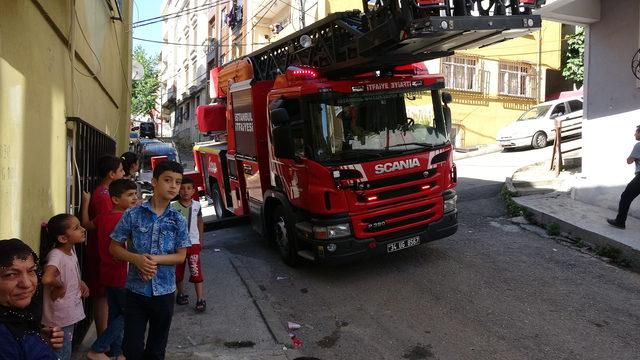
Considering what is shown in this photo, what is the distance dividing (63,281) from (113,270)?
631mm

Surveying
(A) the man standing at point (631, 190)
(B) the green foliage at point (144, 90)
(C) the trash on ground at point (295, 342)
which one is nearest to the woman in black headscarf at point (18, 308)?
(C) the trash on ground at point (295, 342)

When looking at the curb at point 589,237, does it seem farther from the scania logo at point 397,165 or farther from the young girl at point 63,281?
the young girl at point 63,281

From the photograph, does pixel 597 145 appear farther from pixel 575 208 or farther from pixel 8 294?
pixel 8 294

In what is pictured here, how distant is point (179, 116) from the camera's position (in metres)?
44.5

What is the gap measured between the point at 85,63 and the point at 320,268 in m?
3.96

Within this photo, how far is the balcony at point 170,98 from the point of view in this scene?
47.7 metres

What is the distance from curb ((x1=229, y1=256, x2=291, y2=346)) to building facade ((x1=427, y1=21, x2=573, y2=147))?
608 inches

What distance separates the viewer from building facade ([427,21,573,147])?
20469mm

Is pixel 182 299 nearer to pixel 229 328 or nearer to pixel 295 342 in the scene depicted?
pixel 229 328

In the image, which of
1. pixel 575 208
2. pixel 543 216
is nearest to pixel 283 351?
pixel 543 216

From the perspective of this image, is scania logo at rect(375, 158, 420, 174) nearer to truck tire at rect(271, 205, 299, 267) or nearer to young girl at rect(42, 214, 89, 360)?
truck tire at rect(271, 205, 299, 267)

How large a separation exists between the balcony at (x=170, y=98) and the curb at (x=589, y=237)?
42.5m

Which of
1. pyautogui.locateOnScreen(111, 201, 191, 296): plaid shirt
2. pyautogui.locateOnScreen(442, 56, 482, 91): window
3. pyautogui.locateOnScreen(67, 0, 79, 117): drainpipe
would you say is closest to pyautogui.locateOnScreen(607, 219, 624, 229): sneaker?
pyautogui.locateOnScreen(111, 201, 191, 296): plaid shirt

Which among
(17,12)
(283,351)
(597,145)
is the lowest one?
(283,351)
